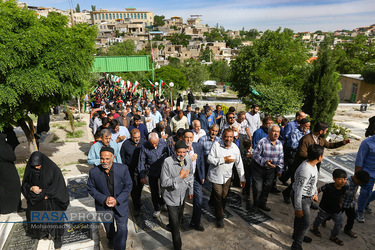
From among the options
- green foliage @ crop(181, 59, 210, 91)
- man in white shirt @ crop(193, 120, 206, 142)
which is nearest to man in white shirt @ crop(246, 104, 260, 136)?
man in white shirt @ crop(193, 120, 206, 142)

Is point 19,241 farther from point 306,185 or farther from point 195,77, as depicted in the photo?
point 195,77

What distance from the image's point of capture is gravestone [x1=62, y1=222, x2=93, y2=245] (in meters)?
4.09

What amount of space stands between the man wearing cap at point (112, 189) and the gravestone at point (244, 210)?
2.41 m

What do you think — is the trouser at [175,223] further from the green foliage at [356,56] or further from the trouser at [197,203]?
the green foliage at [356,56]

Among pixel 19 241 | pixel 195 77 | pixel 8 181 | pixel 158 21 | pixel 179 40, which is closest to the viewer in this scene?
pixel 19 241

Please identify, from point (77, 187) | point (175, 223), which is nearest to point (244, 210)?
point (175, 223)

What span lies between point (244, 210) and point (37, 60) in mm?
5749

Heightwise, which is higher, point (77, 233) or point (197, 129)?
point (197, 129)

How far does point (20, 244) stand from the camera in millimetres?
3969

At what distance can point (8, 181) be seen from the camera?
15.1 ft

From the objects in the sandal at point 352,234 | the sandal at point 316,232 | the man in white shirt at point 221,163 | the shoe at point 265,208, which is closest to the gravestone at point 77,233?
the man in white shirt at point 221,163

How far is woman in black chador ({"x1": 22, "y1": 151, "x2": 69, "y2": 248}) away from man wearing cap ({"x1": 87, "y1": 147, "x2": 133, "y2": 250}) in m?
0.78

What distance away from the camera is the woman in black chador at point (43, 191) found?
12.0 feet

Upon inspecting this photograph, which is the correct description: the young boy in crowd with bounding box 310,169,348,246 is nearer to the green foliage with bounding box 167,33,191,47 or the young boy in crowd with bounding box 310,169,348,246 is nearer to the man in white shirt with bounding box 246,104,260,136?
the man in white shirt with bounding box 246,104,260,136
